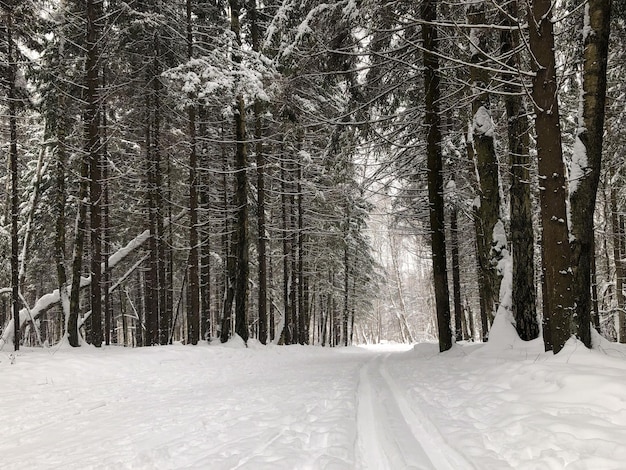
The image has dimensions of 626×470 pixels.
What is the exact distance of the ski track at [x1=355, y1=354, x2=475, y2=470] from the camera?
351cm

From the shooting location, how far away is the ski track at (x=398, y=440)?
3.51 metres

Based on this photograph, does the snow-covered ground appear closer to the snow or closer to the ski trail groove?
the ski trail groove

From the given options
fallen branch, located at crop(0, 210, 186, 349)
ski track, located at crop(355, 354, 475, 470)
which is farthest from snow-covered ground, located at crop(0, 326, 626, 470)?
fallen branch, located at crop(0, 210, 186, 349)

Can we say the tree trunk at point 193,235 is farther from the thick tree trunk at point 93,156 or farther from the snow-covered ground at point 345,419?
the snow-covered ground at point 345,419

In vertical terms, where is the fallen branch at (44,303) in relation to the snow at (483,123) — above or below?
below

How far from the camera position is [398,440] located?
13.4 feet

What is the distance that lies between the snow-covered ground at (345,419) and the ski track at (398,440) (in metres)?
0.02

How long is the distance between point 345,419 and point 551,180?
439cm

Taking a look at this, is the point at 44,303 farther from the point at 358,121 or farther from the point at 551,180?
the point at 551,180

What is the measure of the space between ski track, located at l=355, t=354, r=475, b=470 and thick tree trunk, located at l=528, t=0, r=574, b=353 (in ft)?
8.41

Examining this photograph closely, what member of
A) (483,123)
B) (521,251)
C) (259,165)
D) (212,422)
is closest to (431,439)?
(212,422)

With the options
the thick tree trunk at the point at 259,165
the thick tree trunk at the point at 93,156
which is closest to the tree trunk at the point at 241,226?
the thick tree trunk at the point at 259,165

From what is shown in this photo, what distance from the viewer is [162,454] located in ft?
12.8

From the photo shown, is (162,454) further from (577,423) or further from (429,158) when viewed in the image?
(429,158)
